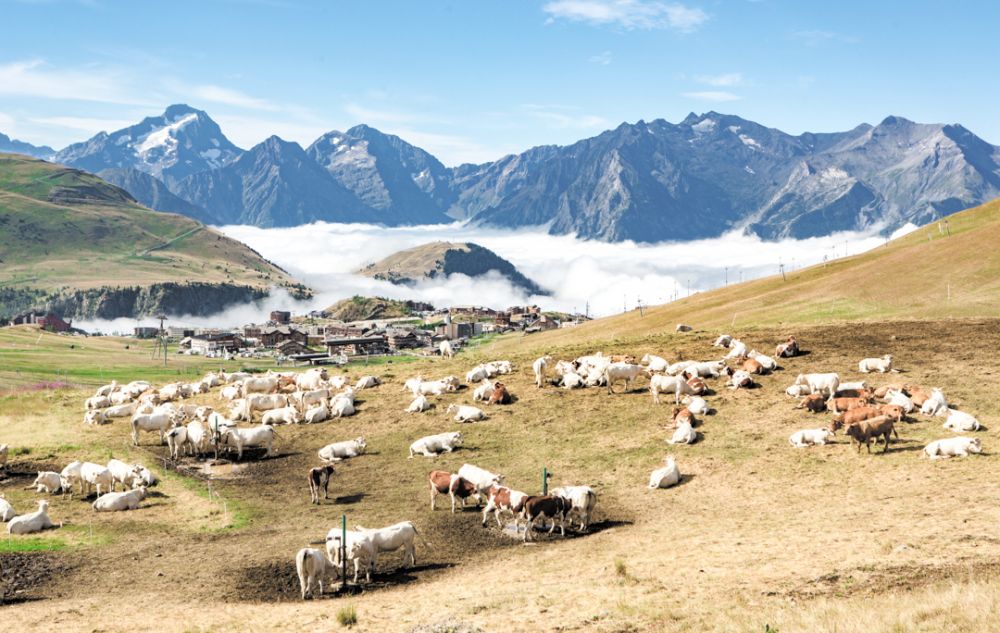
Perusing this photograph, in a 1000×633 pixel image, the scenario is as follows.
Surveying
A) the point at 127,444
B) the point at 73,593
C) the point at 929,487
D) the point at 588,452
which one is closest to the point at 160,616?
the point at 73,593

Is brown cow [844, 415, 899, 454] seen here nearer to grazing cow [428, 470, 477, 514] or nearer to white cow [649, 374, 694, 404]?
white cow [649, 374, 694, 404]

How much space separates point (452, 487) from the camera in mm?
28812

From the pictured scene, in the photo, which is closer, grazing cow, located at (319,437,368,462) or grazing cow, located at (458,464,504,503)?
grazing cow, located at (458,464,504,503)

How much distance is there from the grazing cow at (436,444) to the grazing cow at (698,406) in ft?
37.0

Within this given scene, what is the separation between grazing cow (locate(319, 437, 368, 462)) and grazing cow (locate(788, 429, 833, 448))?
2042cm

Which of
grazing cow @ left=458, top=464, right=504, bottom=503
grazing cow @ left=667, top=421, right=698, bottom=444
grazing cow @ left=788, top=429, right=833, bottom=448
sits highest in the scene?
grazing cow @ left=788, top=429, right=833, bottom=448

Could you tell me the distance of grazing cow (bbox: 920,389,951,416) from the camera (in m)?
32.7

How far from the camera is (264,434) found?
132ft

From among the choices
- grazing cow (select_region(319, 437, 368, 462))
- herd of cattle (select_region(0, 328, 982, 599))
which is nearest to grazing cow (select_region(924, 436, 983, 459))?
herd of cattle (select_region(0, 328, 982, 599))

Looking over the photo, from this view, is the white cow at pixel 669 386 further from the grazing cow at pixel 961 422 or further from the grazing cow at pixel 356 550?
the grazing cow at pixel 356 550

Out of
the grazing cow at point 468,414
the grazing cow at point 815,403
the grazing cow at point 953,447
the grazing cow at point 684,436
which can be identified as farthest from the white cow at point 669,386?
the grazing cow at point 953,447

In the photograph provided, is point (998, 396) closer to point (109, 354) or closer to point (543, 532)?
point (543, 532)

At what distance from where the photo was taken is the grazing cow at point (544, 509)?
84.1 ft

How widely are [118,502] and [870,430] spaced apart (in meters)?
30.1
